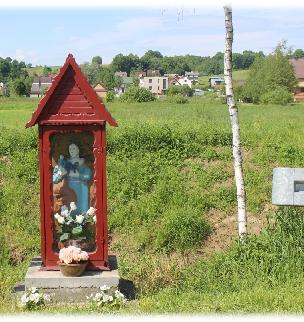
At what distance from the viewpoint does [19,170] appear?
486 inches

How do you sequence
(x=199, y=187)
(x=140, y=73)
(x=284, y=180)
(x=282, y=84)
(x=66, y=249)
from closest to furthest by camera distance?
(x=66, y=249) → (x=284, y=180) → (x=199, y=187) → (x=282, y=84) → (x=140, y=73)

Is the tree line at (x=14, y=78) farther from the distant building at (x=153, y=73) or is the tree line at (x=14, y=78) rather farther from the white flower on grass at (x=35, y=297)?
the white flower on grass at (x=35, y=297)

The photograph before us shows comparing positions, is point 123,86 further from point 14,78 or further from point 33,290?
point 33,290

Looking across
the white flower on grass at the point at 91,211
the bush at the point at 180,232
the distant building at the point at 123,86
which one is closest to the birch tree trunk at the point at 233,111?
the bush at the point at 180,232

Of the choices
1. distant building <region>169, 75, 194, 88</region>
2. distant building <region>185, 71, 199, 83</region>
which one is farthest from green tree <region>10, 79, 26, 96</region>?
distant building <region>185, 71, 199, 83</region>

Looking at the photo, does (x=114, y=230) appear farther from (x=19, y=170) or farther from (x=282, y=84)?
(x=282, y=84)

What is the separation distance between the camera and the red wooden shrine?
22.6 feet

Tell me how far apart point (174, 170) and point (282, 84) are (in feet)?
140

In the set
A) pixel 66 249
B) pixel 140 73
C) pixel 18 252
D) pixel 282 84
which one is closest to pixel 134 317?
pixel 66 249

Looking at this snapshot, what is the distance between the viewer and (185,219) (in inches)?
427

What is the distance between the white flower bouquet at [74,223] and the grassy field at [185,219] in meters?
1.01

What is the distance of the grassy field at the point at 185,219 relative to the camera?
21.8 ft

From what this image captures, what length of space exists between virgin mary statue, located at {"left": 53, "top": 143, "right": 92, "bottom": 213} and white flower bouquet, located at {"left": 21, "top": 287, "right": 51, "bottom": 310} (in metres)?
1.21

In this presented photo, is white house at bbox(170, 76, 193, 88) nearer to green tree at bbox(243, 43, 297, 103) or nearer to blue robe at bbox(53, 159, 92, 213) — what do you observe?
green tree at bbox(243, 43, 297, 103)
